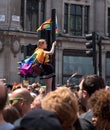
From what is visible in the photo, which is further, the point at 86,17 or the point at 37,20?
the point at 86,17

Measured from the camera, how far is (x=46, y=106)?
145 inches

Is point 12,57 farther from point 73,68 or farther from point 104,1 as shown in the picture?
point 104,1

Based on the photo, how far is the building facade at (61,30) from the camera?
29531mm

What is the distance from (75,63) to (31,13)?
4.60 m

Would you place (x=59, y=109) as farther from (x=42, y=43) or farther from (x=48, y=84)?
(x=42, y=43)

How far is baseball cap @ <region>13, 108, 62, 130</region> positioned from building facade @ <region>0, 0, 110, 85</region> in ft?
85.3

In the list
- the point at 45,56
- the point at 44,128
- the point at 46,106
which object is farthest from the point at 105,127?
the point at 45,56

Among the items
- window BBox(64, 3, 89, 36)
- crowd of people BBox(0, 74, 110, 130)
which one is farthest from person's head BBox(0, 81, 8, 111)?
window BBox(64, 3, 89, 36)

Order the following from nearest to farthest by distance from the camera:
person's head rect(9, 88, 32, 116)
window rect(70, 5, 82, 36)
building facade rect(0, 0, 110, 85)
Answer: person's head rect(9, 88, 32, 116)
building facade rect(0, 0, 110, 85)
window rect(70, 5, 82, 36)

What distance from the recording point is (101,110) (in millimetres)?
4129

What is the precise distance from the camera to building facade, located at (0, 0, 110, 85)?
29.5 meters

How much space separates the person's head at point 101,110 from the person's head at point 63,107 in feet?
1.22

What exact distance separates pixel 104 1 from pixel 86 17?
5.91 feet

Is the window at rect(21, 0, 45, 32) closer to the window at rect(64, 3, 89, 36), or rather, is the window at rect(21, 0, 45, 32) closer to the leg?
the window at rect(64, 3, 89, 36)
